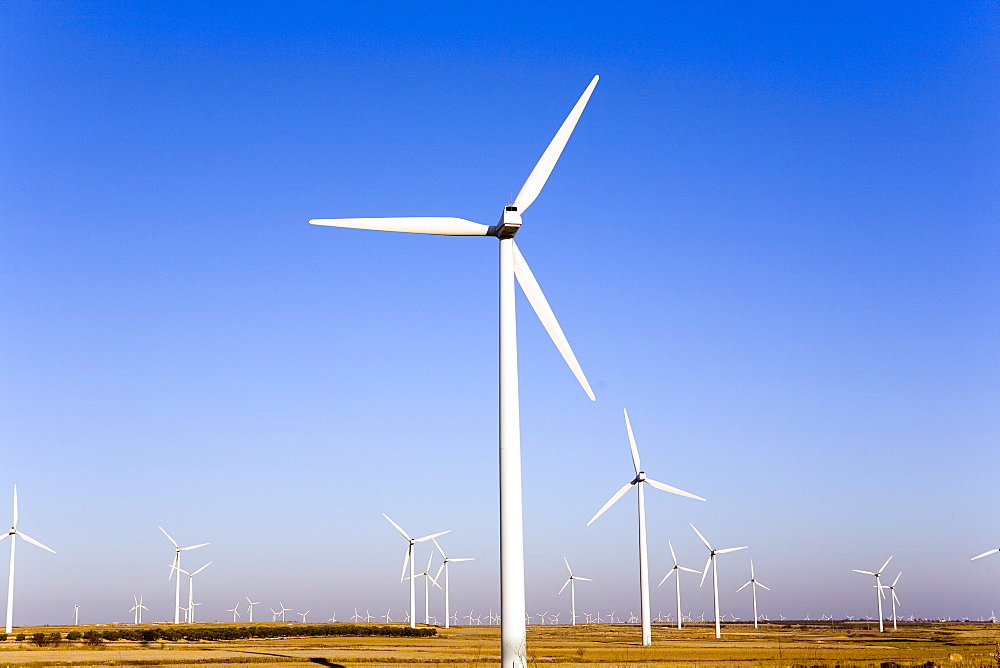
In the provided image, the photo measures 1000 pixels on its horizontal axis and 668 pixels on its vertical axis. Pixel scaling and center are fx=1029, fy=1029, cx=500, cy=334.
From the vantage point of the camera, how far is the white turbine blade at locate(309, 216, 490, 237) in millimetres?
44250

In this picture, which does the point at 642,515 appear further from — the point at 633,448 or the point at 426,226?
the point at 426,226

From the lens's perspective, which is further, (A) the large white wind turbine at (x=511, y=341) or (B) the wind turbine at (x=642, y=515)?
(B) the wind turbine at (x=642, y=515)

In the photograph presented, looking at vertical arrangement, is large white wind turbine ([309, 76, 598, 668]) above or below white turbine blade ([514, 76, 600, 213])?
below

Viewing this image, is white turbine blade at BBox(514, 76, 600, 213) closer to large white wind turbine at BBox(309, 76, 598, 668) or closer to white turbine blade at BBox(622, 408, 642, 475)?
large white wind turbine at BBox(309, 76, 598, 668)

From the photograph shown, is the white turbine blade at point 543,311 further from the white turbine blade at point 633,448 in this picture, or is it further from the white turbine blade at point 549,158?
the white turbine blade at point 633,448

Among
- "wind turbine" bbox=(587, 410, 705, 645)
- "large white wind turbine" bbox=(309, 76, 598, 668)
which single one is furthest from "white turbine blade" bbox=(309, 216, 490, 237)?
"wind turbine" bbox=(587, 410, 705, 645)

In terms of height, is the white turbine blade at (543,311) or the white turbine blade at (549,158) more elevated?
the white turbine blade at (549,158)

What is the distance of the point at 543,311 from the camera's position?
153 feet

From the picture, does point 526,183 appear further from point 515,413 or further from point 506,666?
point 506,666

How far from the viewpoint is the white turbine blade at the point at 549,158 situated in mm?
45594

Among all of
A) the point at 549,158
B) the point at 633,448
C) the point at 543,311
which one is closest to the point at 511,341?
the point at 543,311

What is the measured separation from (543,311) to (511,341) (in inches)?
267

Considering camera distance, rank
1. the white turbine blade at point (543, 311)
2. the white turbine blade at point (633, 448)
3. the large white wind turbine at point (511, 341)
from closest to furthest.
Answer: the large white wind turbine at point (511, 341) → the white turbine blade at point (543, 311) → the white turbine blade at point (633, 448)

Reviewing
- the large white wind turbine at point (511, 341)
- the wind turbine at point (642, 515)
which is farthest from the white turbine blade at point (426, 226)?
the wind turbine at point (642, 515)
